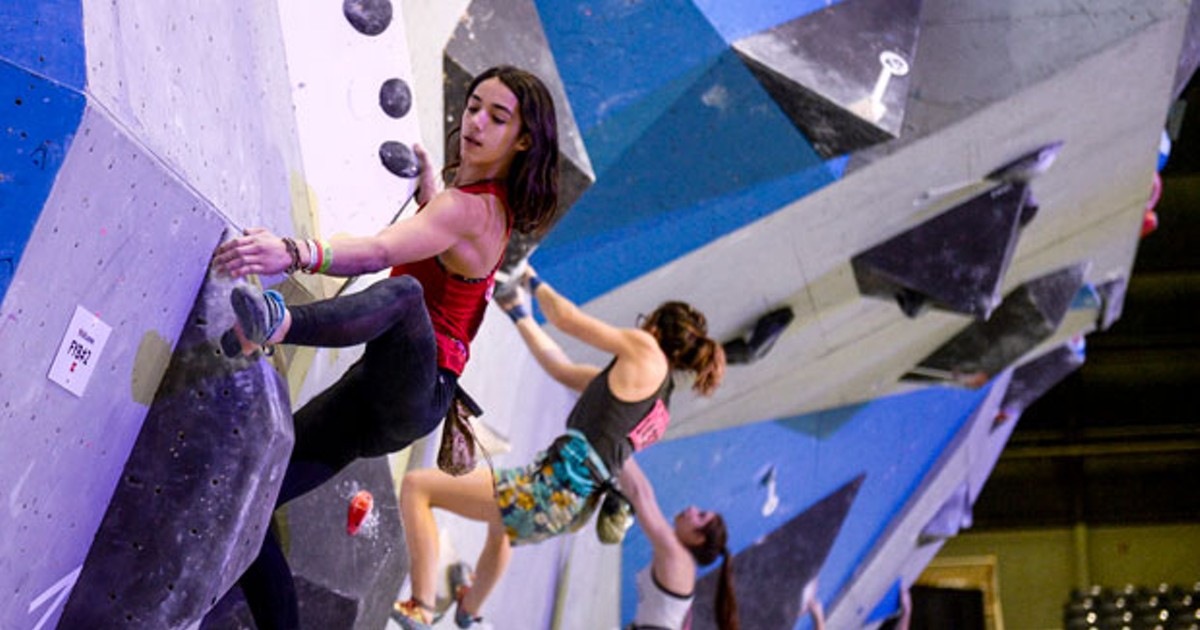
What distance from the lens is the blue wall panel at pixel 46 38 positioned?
1.83 metres

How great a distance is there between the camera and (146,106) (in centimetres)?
205

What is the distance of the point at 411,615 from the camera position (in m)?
3.42

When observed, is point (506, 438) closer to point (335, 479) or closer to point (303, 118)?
point (335, 479)

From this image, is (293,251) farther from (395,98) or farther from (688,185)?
(688,185)

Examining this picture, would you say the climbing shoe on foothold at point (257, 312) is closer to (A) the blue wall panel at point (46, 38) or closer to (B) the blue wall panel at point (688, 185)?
(A) the blue wall panel at point (46, 38)

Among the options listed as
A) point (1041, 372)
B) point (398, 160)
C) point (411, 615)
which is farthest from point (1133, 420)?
point (398, 160)

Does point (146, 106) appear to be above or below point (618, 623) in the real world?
above

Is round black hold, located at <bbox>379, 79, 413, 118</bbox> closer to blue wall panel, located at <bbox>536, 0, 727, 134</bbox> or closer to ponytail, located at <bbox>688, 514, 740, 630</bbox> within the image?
blue wall panel, located at <bbox>536, 0, 727, 134</bbox>

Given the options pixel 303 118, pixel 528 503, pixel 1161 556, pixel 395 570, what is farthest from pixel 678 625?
pixel 1161 556

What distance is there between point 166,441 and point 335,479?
72 cm

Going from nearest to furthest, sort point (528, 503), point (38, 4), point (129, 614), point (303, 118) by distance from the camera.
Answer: point (38, 4), point (129, 614), point (303, 118), point (528, 503)

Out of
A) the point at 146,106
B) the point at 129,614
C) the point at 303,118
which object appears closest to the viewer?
the point at 146,106

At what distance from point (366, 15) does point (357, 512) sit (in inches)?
37.1

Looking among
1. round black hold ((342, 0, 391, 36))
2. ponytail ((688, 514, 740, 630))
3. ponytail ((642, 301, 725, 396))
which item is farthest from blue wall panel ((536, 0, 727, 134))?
ponytail ((688, 514, 740, 630))
